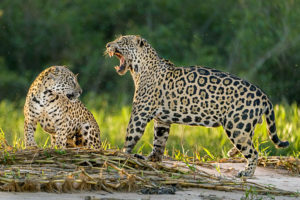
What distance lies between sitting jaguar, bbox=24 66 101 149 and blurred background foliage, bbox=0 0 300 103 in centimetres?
998

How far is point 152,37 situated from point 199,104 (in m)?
14.7

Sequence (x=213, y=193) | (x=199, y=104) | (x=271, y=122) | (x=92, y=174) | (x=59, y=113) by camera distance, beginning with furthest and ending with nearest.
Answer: (x=59, y=113) → (x=271, y=122) → (x=199, y=104) → (x=92, y=174) → (x=213, y=193)

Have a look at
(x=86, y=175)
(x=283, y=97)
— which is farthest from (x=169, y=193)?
(x=283, y=97)

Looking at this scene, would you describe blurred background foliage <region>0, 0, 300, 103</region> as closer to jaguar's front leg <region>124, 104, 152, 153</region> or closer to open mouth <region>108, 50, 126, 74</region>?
open mouth <region>108, 50, 126, 74</region>

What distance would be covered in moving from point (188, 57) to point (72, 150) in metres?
15.3

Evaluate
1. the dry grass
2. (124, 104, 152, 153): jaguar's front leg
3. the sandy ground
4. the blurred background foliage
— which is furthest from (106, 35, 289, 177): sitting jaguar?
the blurred background foliage

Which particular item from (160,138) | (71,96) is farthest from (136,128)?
(71,96)

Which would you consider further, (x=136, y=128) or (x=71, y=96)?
(x=71, y=96)

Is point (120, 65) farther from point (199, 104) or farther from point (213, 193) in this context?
point (213, 193)

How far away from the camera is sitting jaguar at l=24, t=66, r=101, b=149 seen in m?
8.12

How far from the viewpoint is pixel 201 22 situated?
82.5ft

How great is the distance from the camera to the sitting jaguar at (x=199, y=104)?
23.8ft

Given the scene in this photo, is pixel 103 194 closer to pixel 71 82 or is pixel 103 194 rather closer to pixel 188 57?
pixel 71 82

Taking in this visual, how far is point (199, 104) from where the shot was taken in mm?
7379
